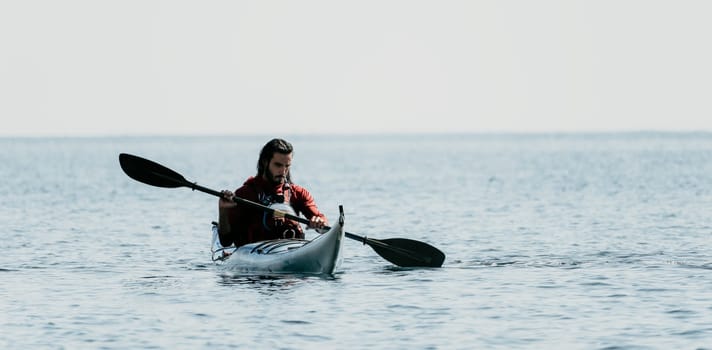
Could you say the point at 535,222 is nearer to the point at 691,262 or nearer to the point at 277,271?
the point at 691,262

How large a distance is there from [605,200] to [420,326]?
3214 centimetres

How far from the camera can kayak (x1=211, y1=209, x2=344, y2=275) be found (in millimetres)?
19141

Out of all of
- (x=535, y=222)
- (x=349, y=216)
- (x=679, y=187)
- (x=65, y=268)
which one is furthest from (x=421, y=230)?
(x=679, y=187)

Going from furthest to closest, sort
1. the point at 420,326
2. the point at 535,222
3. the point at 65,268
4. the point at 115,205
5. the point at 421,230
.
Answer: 1. the point at 115,205
2. the point at 535,222
3. the point at 421,230
4. the point at 65,268
5. the point at 420,326

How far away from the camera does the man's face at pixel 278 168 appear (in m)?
19.1

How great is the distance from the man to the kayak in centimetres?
27

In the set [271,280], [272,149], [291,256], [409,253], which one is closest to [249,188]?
[272,149]

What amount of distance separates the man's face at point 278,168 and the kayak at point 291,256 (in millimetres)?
957

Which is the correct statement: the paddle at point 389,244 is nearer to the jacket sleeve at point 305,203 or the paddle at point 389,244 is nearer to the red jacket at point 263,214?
the red jacket at point 263,214

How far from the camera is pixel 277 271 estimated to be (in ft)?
64.8

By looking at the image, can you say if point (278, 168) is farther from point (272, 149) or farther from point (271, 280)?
point (271, 280)

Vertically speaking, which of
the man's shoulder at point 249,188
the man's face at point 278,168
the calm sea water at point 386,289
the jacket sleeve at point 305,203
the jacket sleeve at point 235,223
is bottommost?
the calm sea water at point 386,289

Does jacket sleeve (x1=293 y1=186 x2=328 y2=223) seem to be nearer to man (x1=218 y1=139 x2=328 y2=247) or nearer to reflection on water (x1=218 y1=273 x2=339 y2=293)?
man (x1=218 y1=139 x2=328 y2=247)

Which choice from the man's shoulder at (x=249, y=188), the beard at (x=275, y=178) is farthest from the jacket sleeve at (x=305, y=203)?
the man's shoulder at (x=249, y=188)
